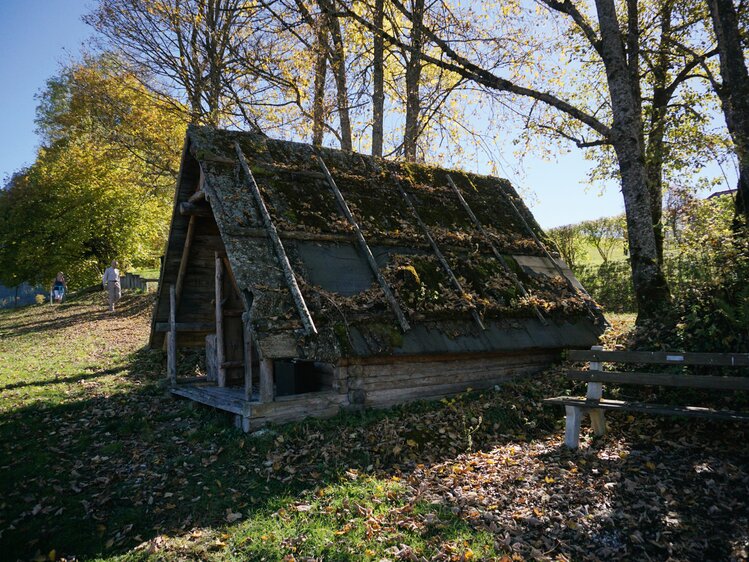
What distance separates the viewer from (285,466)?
6035 millimetres

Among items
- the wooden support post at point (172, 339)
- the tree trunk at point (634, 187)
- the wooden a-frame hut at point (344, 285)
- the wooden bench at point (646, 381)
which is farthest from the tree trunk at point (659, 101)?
the wooden support post at point (172, 339)

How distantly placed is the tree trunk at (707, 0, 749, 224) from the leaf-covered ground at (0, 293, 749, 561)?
490cm

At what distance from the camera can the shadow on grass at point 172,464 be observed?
511 centimetres

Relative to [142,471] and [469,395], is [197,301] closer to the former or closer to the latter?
[142,471]

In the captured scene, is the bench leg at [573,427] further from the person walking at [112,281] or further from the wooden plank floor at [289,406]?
the person walking at [112,281]

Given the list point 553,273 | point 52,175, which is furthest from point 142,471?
point 52,175

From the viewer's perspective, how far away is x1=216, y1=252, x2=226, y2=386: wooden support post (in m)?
9.23

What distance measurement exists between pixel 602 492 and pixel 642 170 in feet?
22.9

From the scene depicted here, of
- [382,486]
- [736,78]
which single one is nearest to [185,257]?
[382,486]

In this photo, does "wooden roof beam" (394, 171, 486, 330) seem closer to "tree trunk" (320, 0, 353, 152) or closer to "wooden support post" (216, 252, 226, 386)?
"wooden support post" (216, 252, 226, 386)

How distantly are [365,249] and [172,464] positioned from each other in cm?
412

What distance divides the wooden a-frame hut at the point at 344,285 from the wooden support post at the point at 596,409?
2.00m

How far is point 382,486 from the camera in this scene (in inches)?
213

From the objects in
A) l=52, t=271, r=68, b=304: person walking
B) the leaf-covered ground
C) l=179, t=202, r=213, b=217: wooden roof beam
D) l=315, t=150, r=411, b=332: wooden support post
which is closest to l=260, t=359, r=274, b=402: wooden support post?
the leaf-covered ground
